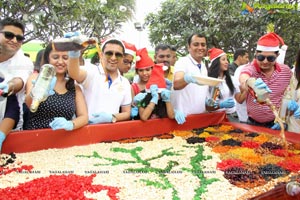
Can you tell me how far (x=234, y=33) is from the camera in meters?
7.67

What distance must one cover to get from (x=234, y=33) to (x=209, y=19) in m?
0.66

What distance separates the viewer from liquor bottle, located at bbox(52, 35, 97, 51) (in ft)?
8.47

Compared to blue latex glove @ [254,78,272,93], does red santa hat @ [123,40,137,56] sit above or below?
above

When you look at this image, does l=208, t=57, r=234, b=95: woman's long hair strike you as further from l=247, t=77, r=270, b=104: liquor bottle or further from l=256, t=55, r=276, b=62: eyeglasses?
l=247, t=77, r=270, b=104: liquor bottle

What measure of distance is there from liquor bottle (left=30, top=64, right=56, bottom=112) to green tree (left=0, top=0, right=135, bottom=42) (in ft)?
7.27

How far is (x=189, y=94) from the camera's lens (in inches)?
148

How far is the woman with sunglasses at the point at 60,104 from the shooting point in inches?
112

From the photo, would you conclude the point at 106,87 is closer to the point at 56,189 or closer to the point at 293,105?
the point at 56,189

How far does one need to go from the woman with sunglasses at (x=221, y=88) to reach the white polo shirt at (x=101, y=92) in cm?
114

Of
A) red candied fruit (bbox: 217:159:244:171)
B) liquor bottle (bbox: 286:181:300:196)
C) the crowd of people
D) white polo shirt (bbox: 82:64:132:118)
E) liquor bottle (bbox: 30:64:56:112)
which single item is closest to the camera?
liquor bottle (bbox: 286:181:300:196)

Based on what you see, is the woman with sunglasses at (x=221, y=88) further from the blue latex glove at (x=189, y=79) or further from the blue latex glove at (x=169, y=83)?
the blue latex glove at (x=189, y=79)

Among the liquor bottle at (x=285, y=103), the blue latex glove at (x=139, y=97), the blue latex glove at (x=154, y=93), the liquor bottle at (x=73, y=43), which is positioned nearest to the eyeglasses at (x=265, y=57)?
the liquor bottle at (x=285, y=103)

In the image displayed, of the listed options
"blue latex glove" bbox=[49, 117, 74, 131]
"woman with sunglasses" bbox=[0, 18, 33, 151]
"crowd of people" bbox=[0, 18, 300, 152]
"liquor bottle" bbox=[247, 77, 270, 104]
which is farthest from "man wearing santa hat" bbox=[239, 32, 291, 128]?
"woman with sunglasses" bbox=[0, 18, 33, 151]

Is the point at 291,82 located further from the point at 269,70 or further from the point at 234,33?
the point at 234,33
